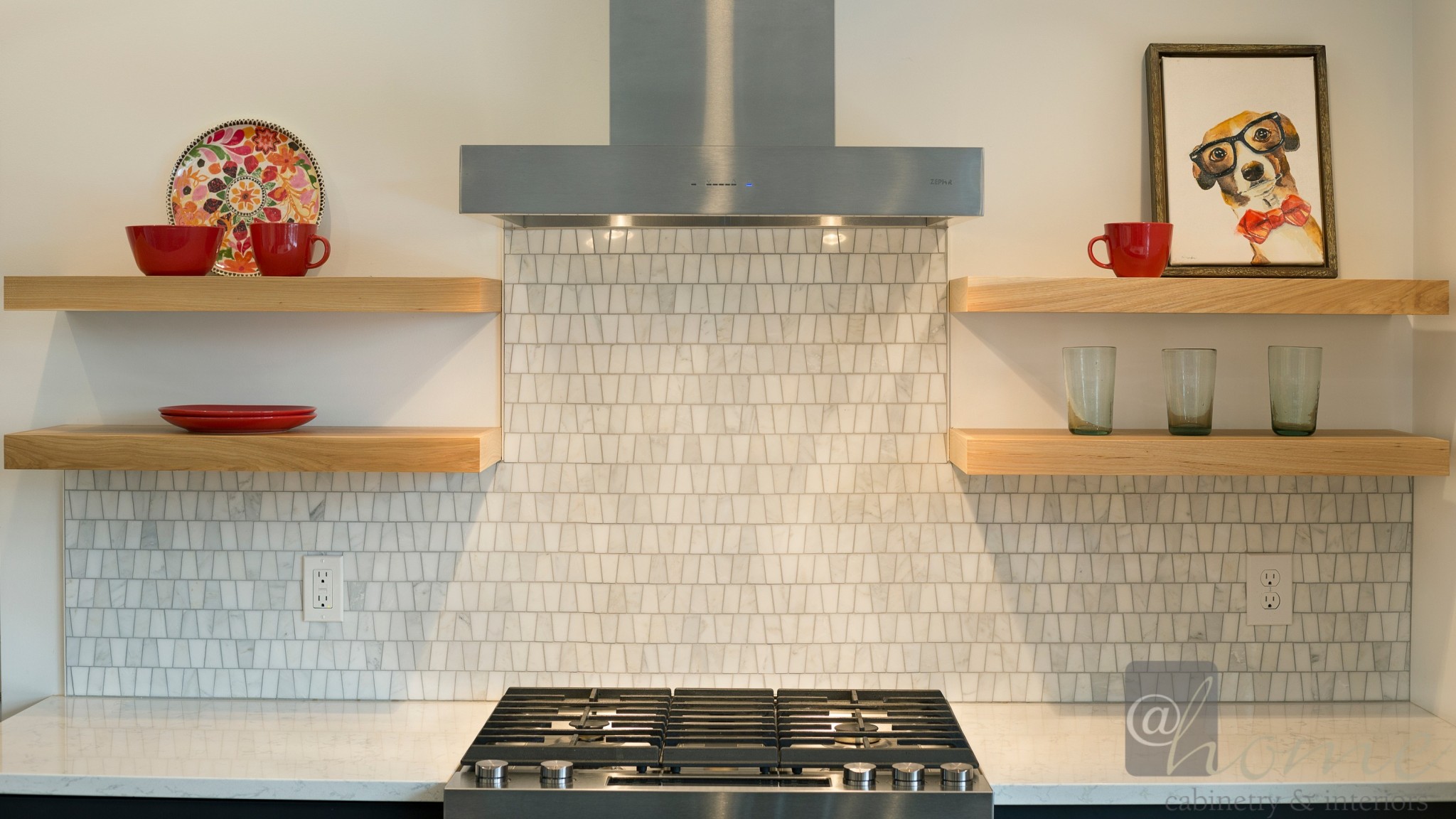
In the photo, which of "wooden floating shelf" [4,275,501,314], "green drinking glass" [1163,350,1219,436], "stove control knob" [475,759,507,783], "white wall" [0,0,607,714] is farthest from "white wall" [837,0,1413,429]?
"stove control knob" [475,759,507,783]

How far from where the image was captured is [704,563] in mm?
2234

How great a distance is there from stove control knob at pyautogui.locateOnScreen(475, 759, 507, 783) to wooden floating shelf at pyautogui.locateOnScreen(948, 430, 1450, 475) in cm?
98

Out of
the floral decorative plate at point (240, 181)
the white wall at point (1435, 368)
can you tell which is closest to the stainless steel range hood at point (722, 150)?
the floral decorative plate at point (240, 181)

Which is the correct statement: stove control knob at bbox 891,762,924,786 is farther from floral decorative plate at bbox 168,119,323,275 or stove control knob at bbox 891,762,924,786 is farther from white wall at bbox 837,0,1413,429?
floral decorative plate at bbox 168,119,323,275

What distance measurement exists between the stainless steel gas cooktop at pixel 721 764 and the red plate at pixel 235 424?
0.67m

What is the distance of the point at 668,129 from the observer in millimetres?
1820

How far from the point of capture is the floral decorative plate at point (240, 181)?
2.19 m

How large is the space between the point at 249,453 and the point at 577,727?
77 centimetres

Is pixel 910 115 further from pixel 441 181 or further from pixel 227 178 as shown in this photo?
pixel 227 178

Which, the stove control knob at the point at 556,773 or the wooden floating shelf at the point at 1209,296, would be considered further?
the wooden floating shelf at the point at 1209,296

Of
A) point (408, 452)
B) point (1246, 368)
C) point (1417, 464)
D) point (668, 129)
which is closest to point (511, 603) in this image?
point (408, 452)

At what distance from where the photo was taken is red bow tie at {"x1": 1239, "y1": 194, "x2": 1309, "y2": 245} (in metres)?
2.13

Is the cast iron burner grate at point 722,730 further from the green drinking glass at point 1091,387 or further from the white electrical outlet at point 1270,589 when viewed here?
the white electrical outlet at point 1270,589

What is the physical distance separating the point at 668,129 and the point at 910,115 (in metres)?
0.60
